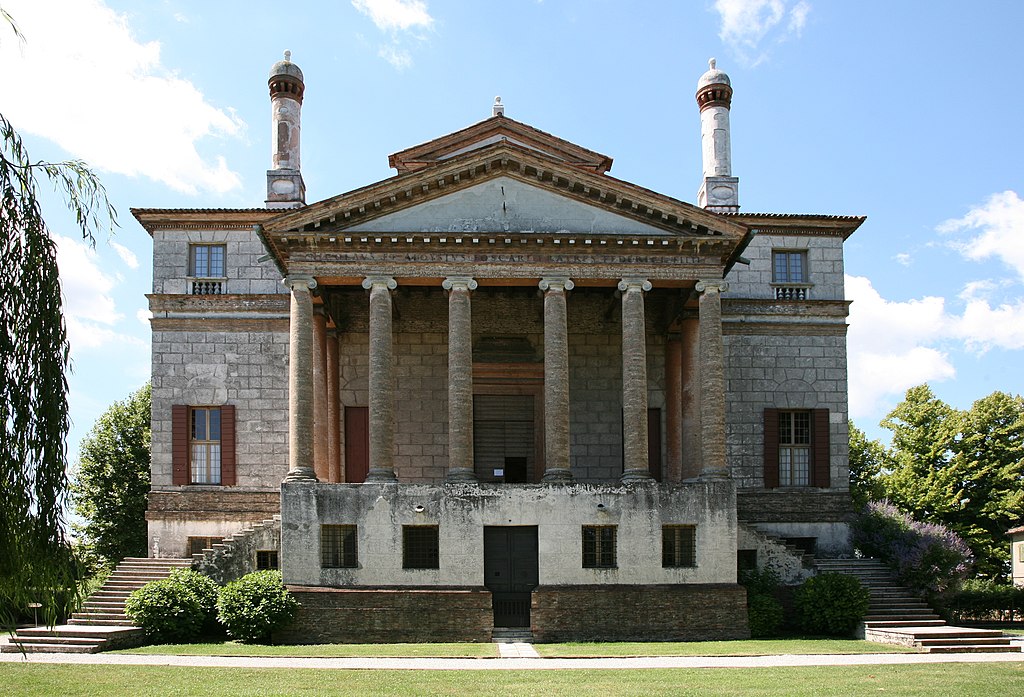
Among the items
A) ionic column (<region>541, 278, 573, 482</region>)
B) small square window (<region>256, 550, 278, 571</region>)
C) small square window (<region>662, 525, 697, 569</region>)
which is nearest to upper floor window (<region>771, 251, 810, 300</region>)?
ionic column (<region>541, 278, 573, 482</region>)

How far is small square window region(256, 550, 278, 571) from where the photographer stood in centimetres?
3172

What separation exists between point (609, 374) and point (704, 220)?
7.83m

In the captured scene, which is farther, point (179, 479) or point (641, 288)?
point (179, 479)

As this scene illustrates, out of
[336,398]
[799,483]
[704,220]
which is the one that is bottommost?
[799,483]

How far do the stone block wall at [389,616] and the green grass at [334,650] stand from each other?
73 cm

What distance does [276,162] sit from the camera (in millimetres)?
38500

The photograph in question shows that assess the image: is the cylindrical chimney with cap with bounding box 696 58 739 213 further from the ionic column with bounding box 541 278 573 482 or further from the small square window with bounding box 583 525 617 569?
the small square window with bounding box 583 525 617 569

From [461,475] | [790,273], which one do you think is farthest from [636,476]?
[790,273]

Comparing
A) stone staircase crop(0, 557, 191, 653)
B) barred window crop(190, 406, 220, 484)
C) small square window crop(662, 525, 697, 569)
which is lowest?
stone staircase crop(0, 557, 191, 653)

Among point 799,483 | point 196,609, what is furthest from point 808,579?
point 196,609

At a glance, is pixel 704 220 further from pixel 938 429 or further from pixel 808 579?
pixel 938 429

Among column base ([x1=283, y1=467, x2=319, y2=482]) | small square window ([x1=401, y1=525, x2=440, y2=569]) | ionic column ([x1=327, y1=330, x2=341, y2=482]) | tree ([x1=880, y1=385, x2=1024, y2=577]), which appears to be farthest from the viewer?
tree ([x1=880, y1=385, x2=1024, y2=577])

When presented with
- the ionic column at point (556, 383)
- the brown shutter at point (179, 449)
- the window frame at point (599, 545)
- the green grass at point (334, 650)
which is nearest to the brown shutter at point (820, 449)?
the window frame at point (599, 545)

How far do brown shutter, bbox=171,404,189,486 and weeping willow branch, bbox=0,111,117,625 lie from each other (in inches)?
989
